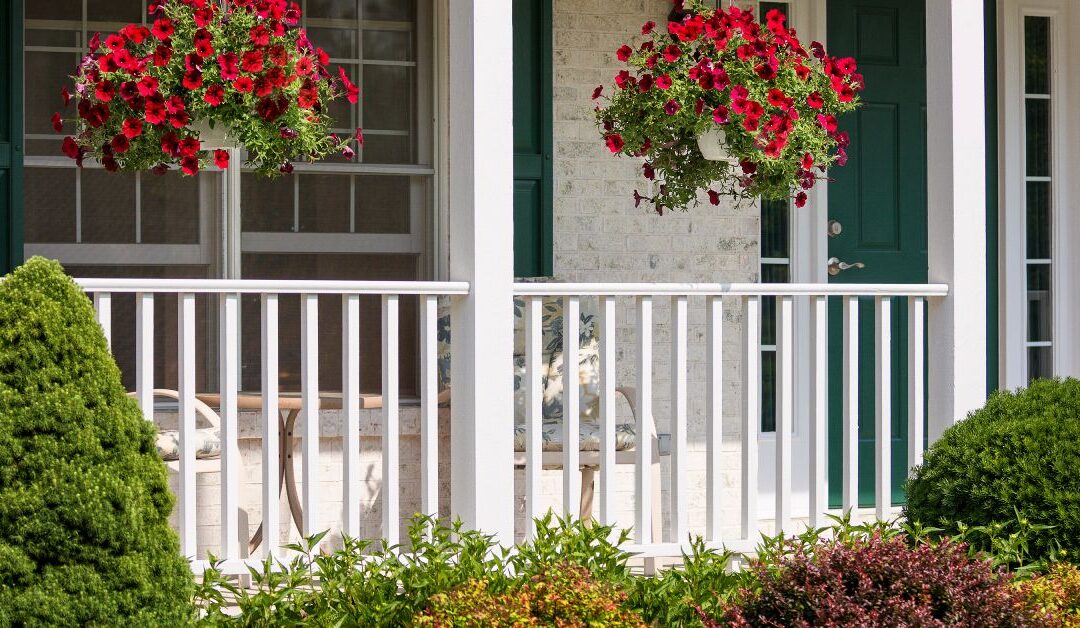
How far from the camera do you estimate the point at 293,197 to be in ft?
16.3

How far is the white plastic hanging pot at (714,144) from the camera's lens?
3.76 metres

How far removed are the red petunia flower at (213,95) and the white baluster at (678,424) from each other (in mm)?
1434

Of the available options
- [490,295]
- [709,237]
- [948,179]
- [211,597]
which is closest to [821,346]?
[948,179]

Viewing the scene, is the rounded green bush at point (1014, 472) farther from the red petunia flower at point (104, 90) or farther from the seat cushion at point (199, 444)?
the red petunia flower at point (104, 90)

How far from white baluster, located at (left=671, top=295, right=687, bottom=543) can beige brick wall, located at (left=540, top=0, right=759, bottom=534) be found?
139 cm

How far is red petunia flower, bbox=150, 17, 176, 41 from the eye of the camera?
3.36 m

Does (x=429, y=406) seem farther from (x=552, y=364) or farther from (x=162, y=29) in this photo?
(x=552, y=364)

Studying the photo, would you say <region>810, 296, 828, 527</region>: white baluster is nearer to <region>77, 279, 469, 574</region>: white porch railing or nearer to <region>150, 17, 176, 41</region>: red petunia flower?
<region>77, 279, 469, 574</region>: white porch railing

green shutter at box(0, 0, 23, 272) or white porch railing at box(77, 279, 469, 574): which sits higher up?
green shutter at box(0, 0, 23, 272)

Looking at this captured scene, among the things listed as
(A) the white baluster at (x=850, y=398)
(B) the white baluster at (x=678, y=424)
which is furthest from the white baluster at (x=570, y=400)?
(A) the white baluster at (x=850, y=398)

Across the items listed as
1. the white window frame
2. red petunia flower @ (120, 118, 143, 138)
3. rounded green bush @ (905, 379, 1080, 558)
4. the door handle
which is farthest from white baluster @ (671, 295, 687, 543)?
the white window frame

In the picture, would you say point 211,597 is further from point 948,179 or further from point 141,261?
point 948,179

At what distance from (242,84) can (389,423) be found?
Result: 39.6 inches

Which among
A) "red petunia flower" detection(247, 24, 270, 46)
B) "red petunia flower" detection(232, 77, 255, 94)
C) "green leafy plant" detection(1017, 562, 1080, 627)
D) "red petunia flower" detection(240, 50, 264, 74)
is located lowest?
"green leafy plant" detection(1017, 562, 1080, 627)
